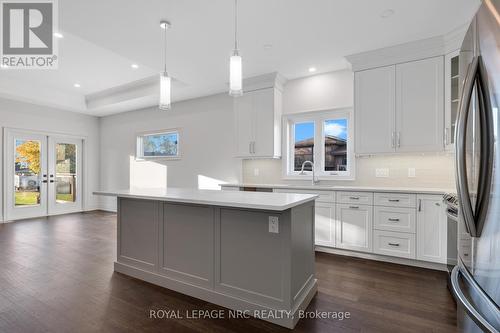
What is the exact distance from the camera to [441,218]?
2.92 metres

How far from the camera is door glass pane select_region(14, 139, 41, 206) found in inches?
233

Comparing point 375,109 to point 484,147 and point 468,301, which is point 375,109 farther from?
point 468,301

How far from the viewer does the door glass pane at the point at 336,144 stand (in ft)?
13.5

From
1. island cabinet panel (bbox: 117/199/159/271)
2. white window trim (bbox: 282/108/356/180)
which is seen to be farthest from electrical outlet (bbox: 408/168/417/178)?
island cabinet panel (bbox: 117/199/159/271)

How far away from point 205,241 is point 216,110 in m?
3.57

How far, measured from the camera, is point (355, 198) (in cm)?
338

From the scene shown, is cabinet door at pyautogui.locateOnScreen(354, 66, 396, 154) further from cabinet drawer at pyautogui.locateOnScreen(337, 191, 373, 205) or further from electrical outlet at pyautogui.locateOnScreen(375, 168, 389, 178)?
cabinet drawer at pyautogui.locateOnScreen(337, 191, 373, 205)

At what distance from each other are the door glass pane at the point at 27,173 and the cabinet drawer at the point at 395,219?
24.7 feet

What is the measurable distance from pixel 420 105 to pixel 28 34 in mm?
5217

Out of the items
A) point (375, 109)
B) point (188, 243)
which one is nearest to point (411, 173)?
point (375, 109)

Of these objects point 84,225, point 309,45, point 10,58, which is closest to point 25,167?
point 84,225

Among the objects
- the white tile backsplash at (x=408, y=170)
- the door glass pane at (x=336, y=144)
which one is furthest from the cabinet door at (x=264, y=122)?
the white tile backsplash at (x=408, y=170)

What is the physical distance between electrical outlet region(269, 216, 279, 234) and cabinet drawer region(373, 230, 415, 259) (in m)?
1.93

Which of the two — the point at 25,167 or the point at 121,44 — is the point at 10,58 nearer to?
the point at 121,44
